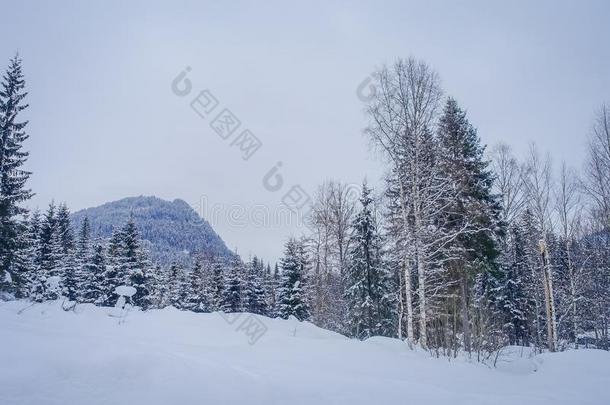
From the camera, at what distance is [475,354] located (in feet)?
33.4

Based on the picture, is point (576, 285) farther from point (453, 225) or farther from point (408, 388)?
point (408, 388)

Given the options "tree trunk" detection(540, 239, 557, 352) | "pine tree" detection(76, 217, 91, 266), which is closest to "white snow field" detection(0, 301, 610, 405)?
"tree trunk" detection(540, 239, 557, 352)

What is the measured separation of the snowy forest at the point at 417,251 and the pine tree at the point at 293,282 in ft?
0.36

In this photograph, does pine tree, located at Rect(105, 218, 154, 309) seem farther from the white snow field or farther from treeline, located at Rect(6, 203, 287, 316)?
the white snow field

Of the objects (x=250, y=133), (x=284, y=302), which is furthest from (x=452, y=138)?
(x=284, y=302)

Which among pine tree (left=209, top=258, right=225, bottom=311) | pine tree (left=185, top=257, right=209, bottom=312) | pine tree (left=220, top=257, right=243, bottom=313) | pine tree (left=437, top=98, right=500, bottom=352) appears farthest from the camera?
pine tree (left=185, top=257, right=209, bottom=312)

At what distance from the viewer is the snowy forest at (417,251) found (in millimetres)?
12305

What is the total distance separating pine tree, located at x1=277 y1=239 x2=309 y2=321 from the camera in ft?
96.4

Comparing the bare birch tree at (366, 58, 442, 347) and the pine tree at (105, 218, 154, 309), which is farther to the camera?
the pine tree at (105, 218, 154, 309)

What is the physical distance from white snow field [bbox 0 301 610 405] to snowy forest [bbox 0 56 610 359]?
2.03 meters

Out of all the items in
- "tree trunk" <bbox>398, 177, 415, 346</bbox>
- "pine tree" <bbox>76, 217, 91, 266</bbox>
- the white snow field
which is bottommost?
the white snow field

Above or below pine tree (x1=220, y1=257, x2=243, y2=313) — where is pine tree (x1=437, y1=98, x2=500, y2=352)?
above

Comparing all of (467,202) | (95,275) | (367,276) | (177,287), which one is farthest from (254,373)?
(177,287)

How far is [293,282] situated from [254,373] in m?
25.3
